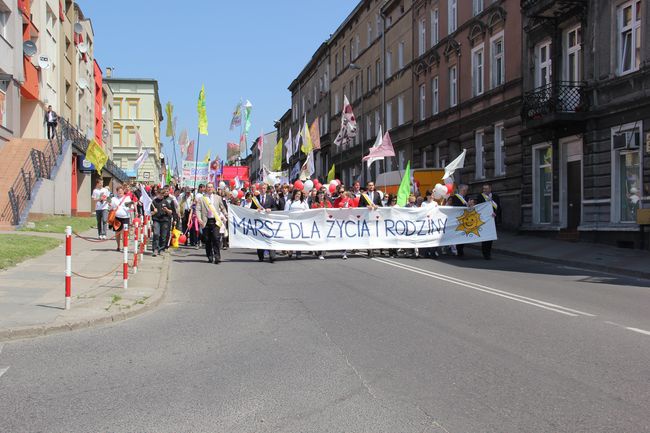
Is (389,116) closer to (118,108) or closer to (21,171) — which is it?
(21,171)

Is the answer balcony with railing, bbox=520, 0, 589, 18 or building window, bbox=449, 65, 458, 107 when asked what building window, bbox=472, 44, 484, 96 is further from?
balcony with railing, bbox=520, 0, 589, 18

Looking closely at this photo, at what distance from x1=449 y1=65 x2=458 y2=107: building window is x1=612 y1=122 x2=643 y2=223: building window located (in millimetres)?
12723

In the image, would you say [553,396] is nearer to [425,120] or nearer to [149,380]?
[149,380]

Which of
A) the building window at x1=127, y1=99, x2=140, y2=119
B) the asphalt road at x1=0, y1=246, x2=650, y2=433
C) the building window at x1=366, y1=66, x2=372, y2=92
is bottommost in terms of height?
the asphalt road at x1=0, y1=246, x2=650, y2=433

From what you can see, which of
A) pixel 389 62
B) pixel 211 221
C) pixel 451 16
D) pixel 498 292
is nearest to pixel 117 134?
pixel 389 62

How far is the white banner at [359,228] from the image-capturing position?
55.3 ft

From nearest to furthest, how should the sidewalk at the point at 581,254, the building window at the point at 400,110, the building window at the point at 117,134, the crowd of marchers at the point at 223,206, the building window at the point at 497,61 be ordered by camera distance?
the sidewalk at the point at 581,254 < the crowd of marchers at the point at 223,206 < the building window at the point at 497,61 < the building window at the point at 400,110 < the building window at the point at 117,134

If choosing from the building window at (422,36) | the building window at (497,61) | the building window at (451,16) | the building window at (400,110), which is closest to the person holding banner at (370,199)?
the building window at (497,61)

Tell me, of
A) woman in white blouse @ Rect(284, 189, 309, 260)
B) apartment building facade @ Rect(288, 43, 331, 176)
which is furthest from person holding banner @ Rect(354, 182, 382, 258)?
apartment building facade @ Rect(288, 43, 331, 176)

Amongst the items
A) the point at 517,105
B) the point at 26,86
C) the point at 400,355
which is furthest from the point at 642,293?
the point at 26,86

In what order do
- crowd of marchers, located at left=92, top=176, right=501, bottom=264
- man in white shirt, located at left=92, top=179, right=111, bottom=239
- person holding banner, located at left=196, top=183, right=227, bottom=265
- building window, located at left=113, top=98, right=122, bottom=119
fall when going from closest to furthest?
person holding banner, located at left=196, top=183, right=227, bottom=265
crowd of marchers, located at left=92, top=176, right=501, bottom=264
man in white shirt, located at left=92, top=179, right=111, bottom=239
building window, located at left=113, top=98, right=122, bottom=119

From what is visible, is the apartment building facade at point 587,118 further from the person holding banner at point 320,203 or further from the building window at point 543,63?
the person holding banner at point 320,203

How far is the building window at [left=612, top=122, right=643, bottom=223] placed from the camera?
1930 cm

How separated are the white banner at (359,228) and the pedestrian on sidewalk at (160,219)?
1.80 m
